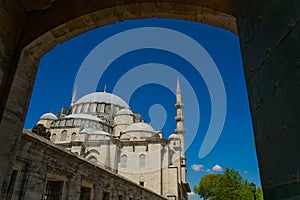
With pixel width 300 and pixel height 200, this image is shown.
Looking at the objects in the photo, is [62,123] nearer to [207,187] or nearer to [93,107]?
[93,107]

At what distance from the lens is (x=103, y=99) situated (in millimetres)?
47188

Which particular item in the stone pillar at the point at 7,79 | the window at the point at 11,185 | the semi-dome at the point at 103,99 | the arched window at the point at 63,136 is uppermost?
the semi-dome at the point at 103,99

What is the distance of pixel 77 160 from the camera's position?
7512 mm

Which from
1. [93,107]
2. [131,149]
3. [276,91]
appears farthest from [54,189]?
[93,107]

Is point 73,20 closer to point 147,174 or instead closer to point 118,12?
point 118,12

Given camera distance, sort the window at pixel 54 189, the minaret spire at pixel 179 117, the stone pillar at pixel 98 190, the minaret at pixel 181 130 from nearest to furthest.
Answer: the window at pixel 54 189
the stone pillar at pixel 98 190
the minaret at pixel 181 130
the minaret spire at pixel 179 117

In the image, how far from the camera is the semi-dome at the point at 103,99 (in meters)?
46.5

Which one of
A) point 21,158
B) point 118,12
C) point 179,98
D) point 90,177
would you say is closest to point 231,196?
point 179,98

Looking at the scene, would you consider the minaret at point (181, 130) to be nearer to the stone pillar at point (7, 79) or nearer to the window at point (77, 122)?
the window at point (77, 122)

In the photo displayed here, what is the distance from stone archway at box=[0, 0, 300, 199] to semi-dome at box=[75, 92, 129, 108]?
4397 cm

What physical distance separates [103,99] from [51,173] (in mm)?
41448

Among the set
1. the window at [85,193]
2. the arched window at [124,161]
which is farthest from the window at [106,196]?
the arched window at [124,161]

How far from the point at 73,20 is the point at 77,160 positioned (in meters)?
5.67

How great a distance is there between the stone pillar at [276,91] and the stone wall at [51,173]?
11.7ft
